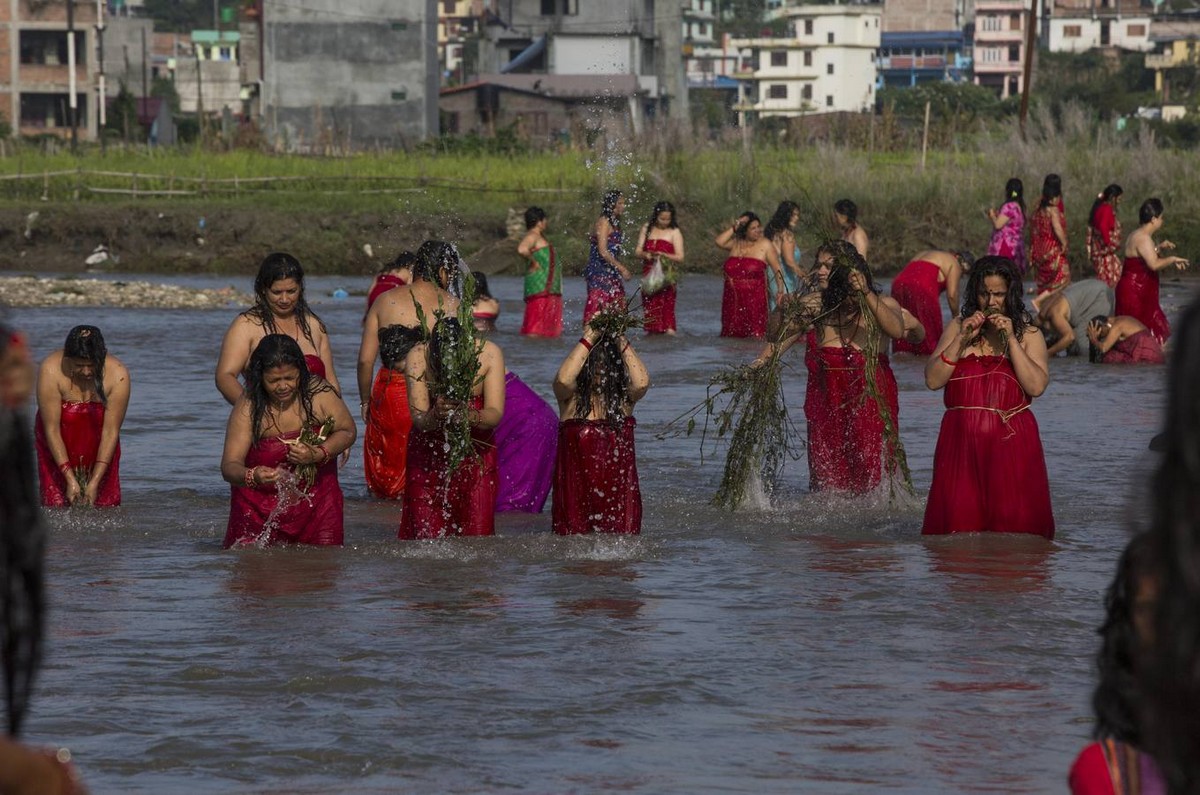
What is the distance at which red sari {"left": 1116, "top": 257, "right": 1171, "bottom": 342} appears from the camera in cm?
1773

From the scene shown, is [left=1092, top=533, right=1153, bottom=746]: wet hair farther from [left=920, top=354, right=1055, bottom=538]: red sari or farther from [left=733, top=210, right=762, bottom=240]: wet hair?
[left=733, top=210, right=762, bottom=240]: wet hair

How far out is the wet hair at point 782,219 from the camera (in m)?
19.0

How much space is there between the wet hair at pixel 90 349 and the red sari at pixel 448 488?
1.88m

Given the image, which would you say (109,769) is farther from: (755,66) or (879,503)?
(755,66)

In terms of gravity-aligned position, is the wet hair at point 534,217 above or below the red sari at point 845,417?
above

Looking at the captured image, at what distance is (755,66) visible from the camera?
111m

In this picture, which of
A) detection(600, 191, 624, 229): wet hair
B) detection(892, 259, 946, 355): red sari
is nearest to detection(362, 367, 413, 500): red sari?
detection(892, 259, 946, 355): red sari

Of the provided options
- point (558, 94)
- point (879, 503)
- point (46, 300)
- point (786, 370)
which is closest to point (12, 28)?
point (558, 94)

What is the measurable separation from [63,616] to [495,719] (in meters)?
2.43

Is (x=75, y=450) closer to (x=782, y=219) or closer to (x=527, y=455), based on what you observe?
(x=527, y=455)

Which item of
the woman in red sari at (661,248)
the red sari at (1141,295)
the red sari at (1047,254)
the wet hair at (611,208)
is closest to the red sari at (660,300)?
the woman in red sari at (661,248)

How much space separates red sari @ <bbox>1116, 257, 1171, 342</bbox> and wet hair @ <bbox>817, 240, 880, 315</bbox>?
8280mm

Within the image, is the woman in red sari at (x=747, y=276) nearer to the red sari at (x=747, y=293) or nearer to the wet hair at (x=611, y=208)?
the red sari at (x=747, y=293)

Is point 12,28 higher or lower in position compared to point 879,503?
higher
